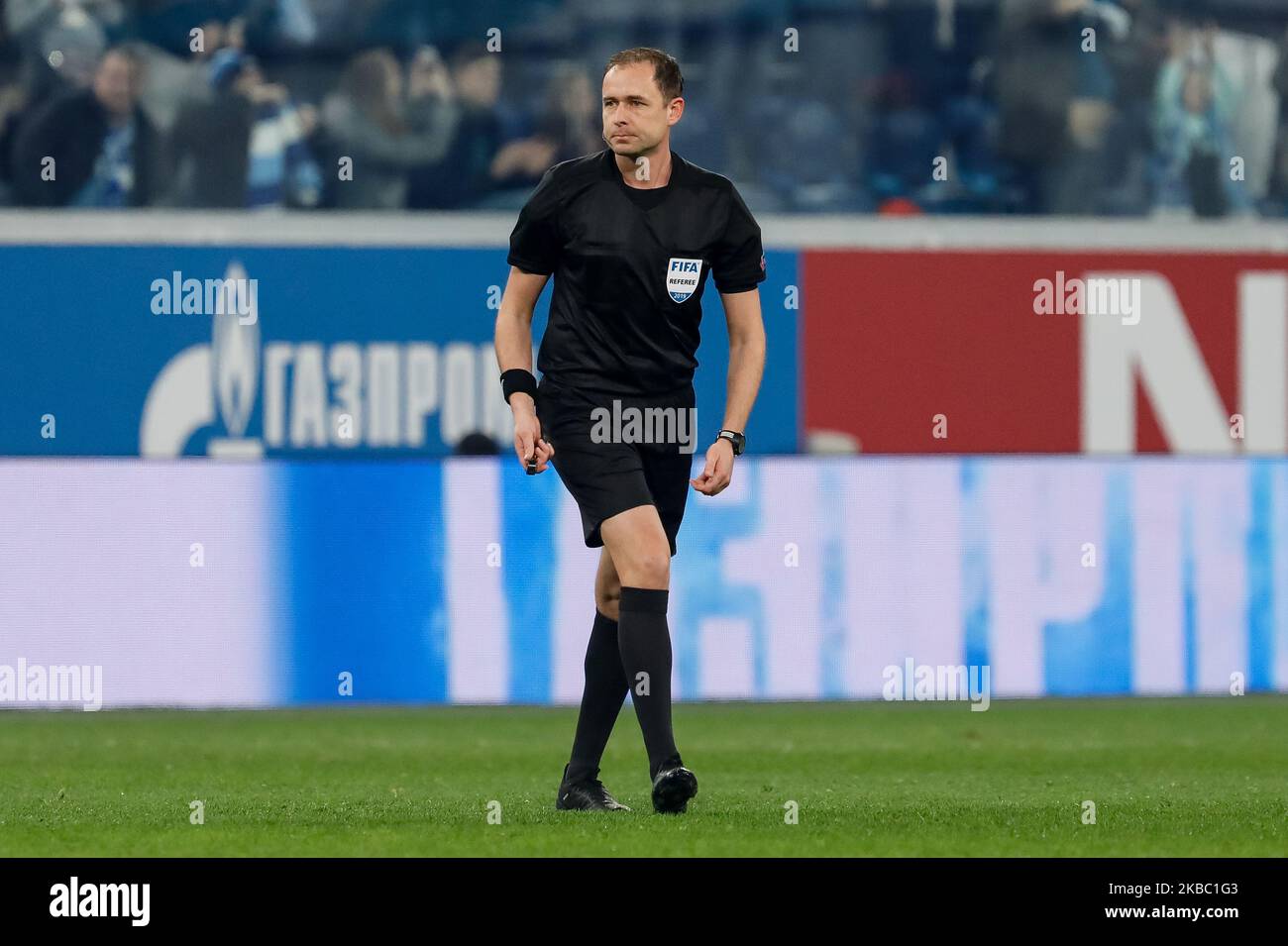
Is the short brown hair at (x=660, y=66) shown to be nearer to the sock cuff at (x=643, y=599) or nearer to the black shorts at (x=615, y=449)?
the black shorts at (x=615, y=449)

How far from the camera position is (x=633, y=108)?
5.81m

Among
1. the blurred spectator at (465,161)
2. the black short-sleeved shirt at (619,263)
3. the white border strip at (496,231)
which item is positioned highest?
the blurred spectator at (465,161)

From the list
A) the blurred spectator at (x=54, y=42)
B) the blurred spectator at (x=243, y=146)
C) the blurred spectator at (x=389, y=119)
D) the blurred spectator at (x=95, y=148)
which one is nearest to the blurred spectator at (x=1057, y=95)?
the blurred spectator at (x=389, y=119)

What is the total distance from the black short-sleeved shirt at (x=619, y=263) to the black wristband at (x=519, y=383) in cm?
6

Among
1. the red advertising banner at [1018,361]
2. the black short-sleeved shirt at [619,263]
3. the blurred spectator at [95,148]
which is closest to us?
the black short-sleeved shirt at [619,263]

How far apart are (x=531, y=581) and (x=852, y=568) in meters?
1.41

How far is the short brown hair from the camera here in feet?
19.1

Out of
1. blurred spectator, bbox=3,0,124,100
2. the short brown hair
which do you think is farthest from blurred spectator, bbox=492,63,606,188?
the short brown hair

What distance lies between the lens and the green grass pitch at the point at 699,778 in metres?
5.53

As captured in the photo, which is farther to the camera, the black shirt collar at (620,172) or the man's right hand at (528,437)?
the black shirt collar at (620,172)

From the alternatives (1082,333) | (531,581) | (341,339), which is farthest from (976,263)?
(531,581)

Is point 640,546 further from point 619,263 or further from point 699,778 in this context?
point 699,778

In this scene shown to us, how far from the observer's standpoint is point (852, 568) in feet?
33.8
